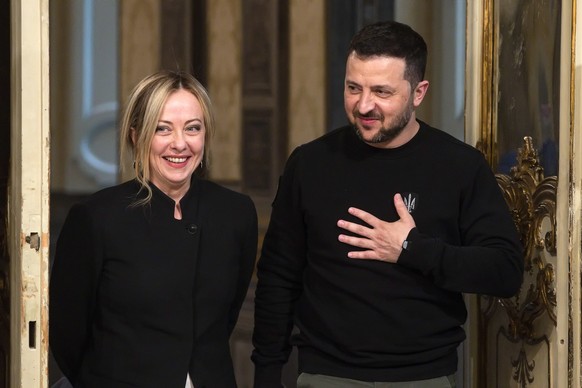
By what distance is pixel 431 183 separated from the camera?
12.1ft

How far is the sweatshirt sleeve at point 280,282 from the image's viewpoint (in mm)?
3822

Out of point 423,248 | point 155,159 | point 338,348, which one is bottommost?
point 338,348

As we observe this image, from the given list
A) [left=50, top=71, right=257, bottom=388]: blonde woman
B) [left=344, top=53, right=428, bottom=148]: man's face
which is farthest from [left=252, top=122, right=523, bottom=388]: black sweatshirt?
[left=50, top=71, right=257, bottom=388]: blonde woman

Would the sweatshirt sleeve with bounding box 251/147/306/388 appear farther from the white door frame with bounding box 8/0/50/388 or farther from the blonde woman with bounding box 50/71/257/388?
the white door frame with bounding box 8/0/50/388

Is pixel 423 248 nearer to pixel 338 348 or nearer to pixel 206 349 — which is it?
pixel 338 348

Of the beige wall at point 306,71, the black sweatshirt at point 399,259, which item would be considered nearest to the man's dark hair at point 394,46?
the black sweatshirt at point 399,259

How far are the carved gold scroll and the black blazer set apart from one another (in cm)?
101

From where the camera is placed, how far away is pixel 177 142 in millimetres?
3516

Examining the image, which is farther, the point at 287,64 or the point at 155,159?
the point at 287,64

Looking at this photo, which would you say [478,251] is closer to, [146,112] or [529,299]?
[529,299]

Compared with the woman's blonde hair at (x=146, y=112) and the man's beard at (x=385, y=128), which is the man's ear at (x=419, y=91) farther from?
the woman's blonde hair at (x=146, y=112)

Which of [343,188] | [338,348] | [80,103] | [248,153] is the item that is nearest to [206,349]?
[338,348]

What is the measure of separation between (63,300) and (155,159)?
0.49 metres

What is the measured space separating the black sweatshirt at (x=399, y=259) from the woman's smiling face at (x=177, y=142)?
39 centimetres
